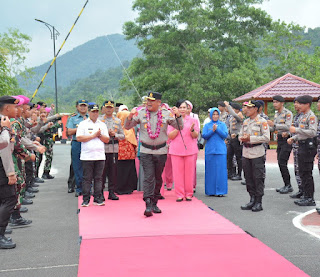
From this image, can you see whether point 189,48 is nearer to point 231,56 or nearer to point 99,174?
point 231,56

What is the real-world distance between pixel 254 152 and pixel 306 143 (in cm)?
111

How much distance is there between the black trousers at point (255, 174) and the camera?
7.83 meters

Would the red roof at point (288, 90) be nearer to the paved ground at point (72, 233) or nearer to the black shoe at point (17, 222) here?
the paved ground at point (72, 233)

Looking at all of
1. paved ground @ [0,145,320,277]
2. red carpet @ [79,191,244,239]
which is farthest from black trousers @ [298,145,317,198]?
red carpet @ [79,191,244,239]

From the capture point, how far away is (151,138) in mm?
7375

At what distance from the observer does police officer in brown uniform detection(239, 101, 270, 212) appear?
25.6ft

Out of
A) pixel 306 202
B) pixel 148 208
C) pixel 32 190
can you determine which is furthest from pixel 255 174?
pixel 32 190

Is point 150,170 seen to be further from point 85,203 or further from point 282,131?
point 282,131

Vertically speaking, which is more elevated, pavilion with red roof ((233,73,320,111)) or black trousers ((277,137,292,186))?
pavilion with red roof ((233,73,320,111))

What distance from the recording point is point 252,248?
17.7ft

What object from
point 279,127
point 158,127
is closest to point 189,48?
point 279,127

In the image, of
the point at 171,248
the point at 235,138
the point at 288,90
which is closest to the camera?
the point at 171,248

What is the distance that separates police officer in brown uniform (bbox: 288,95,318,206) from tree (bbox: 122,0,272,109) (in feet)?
75.5

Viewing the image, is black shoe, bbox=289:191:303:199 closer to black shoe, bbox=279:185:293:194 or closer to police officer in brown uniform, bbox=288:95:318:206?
black shoe, bbox=279:185:293:194
